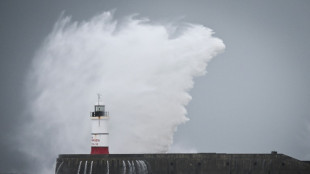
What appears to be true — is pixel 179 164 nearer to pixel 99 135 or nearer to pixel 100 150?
pixel 100 150

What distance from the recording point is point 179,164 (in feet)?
191

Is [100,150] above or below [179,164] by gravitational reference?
above

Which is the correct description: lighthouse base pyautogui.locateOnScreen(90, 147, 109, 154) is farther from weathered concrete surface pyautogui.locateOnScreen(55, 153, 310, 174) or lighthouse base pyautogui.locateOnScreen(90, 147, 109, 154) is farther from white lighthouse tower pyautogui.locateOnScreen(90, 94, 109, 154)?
weathered concrete surface pyautogui.locateOnScreen(55, 153, 310, 174)

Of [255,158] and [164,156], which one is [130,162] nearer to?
[164,156]

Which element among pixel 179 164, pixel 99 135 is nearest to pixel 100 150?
pixel 99 135

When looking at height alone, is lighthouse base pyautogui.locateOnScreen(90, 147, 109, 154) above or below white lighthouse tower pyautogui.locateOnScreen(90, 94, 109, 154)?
below

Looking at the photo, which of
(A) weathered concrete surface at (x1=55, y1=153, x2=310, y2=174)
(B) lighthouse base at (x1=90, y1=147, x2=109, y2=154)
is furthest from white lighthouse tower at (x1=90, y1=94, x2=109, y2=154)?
(A) weathered concrete surface at (x1=55, y1=153, x2=310, y2=174)

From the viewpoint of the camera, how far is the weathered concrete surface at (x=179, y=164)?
5762 cm

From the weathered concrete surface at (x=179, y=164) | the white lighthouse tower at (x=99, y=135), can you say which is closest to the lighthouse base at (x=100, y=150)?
the white lighthouse tower at (x=99, y=135)

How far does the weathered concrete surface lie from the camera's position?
189 feet

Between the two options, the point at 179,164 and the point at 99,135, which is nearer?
the point at 179,164

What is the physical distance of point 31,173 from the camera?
84438 millimetres

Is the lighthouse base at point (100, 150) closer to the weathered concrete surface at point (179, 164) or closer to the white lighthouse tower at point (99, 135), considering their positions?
the white lighthouse tower at point (99, 135)

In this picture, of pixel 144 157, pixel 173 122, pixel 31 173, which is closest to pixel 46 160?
pixel 31 173
